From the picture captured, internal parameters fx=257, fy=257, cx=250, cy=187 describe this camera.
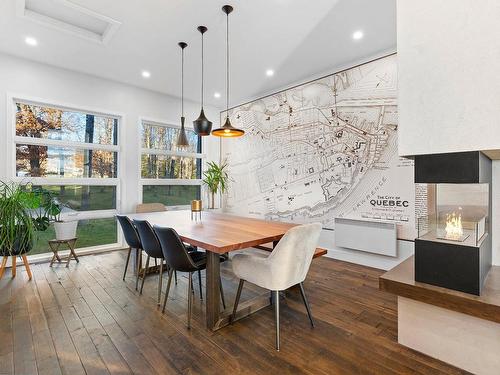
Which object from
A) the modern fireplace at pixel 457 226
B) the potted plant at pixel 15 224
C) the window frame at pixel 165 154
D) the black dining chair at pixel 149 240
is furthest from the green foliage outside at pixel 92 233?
the modern fireplace at pixel 457 226

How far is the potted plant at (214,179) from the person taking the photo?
568cm

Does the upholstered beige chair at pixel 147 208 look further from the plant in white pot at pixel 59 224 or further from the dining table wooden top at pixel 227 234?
the dining table wooden top at pixel 227 234

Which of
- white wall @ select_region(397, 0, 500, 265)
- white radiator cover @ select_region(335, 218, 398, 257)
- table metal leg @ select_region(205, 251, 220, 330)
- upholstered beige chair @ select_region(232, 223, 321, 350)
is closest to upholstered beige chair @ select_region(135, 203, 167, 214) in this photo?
table metal leg @ select_region(205, 251, 220, 330)

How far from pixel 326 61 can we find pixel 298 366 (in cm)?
385

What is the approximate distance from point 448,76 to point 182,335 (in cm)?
256

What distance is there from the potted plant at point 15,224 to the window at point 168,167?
1976 millimetres

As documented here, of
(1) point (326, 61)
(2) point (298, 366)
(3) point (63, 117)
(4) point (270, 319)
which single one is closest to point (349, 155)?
(1) point (326, 61)

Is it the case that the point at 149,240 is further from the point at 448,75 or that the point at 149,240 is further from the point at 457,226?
the point at 448,75

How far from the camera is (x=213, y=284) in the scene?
2.08m

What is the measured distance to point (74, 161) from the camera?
4332 mm

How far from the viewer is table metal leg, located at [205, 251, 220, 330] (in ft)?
6.82

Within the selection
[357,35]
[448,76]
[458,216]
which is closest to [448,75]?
[448,76]

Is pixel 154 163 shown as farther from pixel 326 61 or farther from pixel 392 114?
pixel 392 114

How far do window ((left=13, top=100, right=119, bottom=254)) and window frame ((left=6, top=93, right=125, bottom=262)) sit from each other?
1 cm
